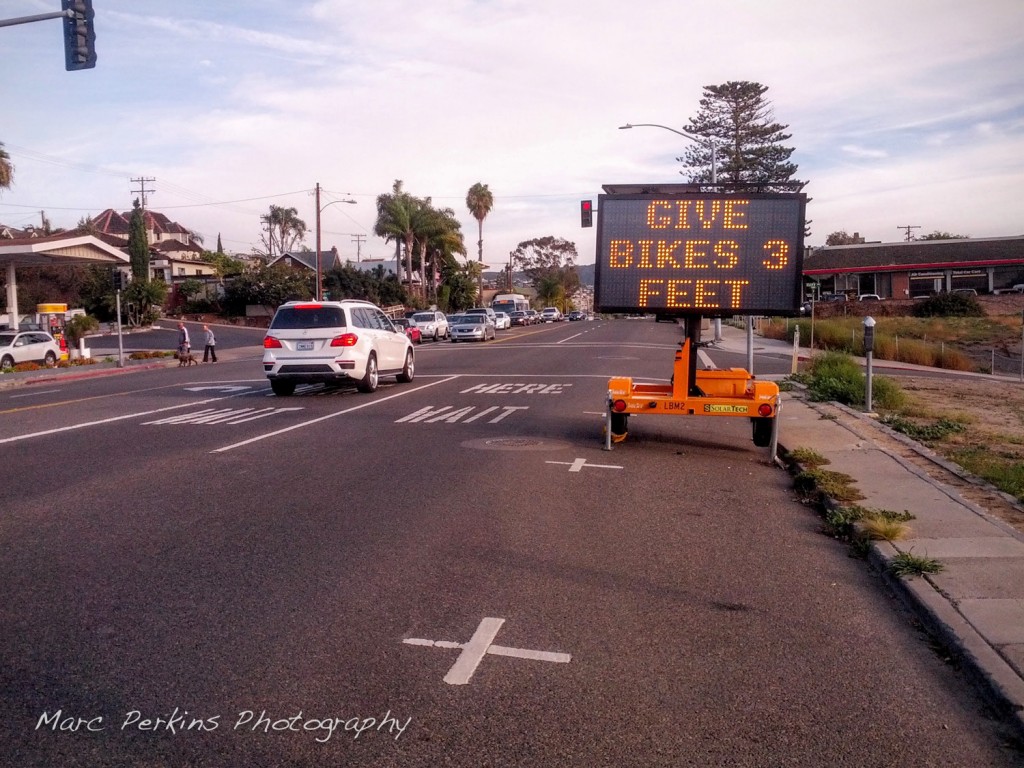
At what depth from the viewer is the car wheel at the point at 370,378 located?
1878cm

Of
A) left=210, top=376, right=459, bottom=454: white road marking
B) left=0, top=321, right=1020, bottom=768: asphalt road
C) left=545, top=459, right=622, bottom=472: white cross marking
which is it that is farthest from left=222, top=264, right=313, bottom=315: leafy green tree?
left=0, top=321, right=1020, bottom=768: asphalt road

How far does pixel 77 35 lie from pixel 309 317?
6087 mm

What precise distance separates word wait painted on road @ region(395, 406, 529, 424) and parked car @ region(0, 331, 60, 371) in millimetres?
21779

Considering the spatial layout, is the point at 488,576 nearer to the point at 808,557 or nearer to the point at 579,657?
the point at 579,657

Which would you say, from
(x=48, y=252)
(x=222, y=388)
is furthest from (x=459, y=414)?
(x=48, y=252)

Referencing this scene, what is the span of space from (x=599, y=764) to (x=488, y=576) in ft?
8.50

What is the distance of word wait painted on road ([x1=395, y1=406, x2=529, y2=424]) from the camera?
47.9 feet

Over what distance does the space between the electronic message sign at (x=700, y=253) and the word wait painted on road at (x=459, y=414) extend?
12.5 ft

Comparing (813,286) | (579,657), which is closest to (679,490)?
(579,657)

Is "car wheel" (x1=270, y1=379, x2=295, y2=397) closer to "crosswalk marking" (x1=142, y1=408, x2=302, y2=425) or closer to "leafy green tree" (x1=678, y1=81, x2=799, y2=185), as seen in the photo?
"crosswalk marking" (x1=142, y1=408, x2=302, y2=425)

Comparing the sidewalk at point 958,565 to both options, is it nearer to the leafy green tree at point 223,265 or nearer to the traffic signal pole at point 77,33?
the traffic signal pole at point 77,33

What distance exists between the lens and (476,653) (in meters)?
5.05

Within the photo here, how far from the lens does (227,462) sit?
1080cm

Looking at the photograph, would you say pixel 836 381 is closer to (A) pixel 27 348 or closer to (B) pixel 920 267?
(A) pixel 27 348
